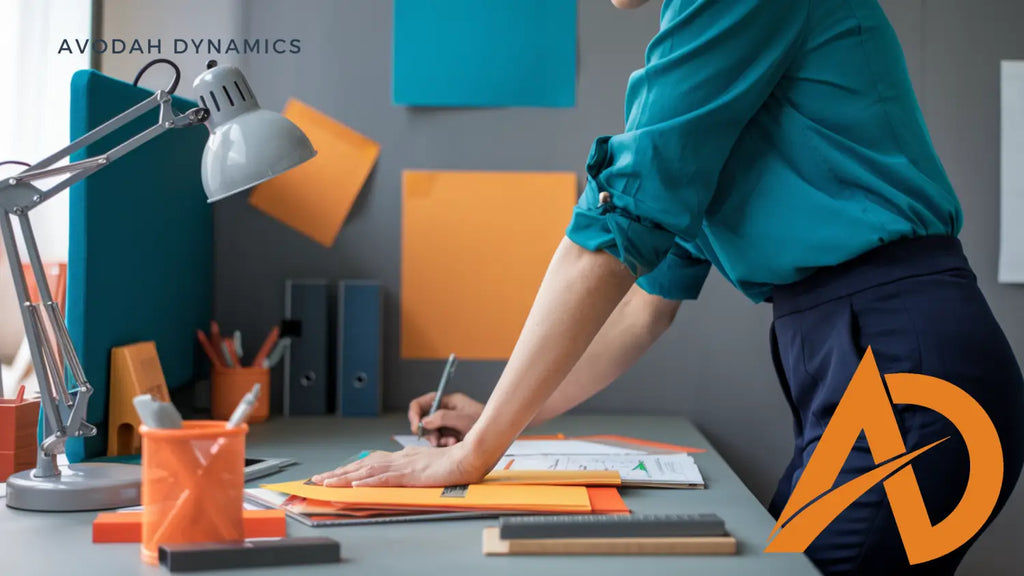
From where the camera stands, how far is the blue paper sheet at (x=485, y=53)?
1.74m

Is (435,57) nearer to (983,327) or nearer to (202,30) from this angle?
(202,30)

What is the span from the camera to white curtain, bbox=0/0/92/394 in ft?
4.85

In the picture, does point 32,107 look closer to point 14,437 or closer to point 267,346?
point 267,346

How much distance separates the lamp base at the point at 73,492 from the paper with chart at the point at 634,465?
403 millimetres

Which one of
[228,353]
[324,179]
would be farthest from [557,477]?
[324,179]

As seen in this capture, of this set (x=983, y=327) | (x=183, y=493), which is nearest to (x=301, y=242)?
(x=183, y=493)

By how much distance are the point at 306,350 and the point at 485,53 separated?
63cm

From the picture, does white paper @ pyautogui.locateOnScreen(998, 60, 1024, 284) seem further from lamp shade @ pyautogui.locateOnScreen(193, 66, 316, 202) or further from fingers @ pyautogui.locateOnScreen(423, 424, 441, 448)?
lamp shade @ pyautogui.locateOnScreen(193, 66, 316, 202)

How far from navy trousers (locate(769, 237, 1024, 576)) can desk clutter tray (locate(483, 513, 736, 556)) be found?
16 cm

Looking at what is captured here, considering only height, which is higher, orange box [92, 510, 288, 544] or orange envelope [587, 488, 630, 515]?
orange box [92, 510, 288, 544]

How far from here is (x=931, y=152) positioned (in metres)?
0.93

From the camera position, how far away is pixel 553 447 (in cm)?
130

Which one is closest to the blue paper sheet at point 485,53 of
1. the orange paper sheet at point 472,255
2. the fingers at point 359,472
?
the orange paper sheet at point 472,255

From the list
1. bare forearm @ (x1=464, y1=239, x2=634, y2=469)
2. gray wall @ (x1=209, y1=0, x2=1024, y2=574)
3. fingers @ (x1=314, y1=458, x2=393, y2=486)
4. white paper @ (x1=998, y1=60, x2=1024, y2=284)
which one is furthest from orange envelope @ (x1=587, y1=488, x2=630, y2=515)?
white paper @ (x1=998, y1=60, x2=1024, y2=284)
